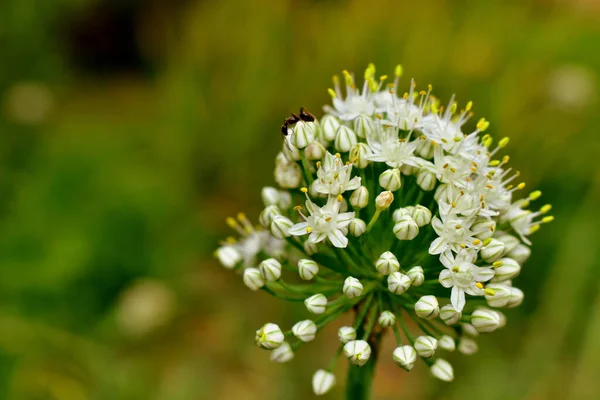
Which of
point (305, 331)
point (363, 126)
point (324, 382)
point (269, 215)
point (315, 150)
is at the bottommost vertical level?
point (324, 382)

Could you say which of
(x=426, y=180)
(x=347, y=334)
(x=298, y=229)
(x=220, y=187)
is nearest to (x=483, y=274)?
(x=426, y=180)

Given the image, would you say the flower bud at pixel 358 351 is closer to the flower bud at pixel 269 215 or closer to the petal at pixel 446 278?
the petal at pixel 446 278

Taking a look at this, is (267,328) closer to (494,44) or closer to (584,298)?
(584,298)

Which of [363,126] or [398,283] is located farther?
[363,126]

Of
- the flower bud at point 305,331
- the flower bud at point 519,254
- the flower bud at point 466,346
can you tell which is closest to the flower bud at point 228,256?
the flower bud at point 305,331

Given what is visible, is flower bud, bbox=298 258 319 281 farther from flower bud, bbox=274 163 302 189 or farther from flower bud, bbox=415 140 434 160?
flower bud, bbox=415 140 434 160

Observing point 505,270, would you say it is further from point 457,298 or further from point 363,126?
point 363,126

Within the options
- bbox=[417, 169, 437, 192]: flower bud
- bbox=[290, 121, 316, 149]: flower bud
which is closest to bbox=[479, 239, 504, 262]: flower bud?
bbox=[417, 169, 437, 192]: flower bud
